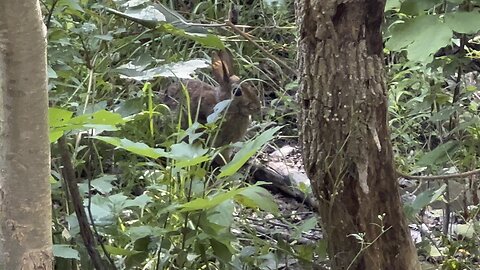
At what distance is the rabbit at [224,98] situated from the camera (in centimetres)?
242

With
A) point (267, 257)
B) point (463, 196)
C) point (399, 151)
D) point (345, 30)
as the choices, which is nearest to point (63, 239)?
point (267, 257)

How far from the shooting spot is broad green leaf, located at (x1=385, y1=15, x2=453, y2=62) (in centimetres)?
138

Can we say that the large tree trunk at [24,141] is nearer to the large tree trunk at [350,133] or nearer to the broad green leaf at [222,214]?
the broad green leaf at [222,214]

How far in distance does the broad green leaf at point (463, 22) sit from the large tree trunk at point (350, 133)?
0.44ft

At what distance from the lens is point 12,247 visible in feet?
3.02

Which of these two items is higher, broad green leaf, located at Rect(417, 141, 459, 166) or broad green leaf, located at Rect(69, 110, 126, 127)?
broad green leaf, located at Rect(69, 110, 126, 127)

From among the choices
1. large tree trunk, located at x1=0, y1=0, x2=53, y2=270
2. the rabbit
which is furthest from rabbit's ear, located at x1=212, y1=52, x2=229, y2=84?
large tree trunk, located at x1=0, y1=0, x2=53, y2=270

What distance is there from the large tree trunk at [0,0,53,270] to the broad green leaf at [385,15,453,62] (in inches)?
30.4

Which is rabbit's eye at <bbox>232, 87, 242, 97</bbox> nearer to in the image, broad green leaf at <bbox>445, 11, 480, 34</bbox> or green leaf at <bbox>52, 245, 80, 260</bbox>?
broad green leaf at <bbox>445, 11, 480, 34</bbox>

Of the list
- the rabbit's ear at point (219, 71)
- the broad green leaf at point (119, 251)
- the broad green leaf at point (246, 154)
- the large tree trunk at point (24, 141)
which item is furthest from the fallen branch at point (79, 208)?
the rabbit's ear at point (219, 71)

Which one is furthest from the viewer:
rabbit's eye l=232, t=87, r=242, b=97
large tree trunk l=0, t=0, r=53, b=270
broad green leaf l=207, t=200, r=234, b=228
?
rabbit's eye l=232, t=87, r=242, b=97

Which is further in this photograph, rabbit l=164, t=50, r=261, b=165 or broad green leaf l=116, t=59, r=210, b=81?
rabbit l=164, t=50, r=261, b=165

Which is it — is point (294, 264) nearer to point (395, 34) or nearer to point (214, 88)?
point (395, 34)

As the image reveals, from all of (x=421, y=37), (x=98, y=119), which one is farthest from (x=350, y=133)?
(x=98, y=119)
